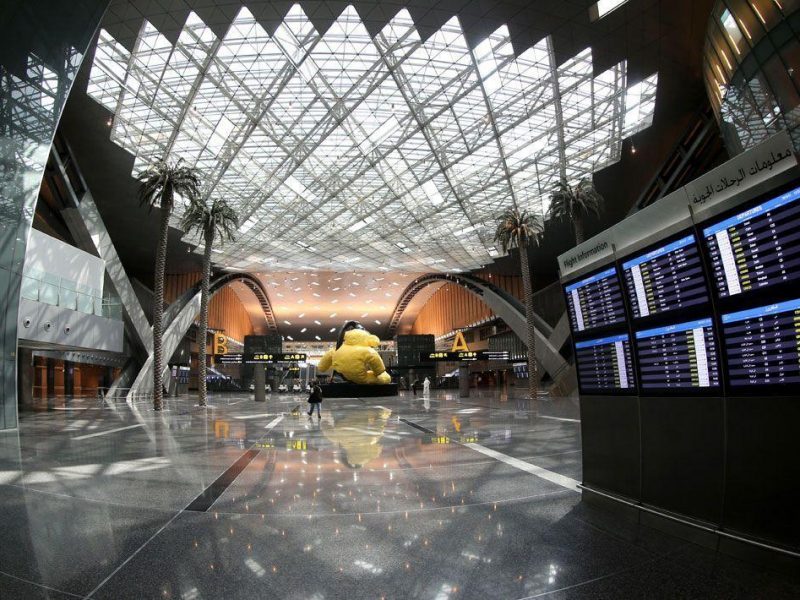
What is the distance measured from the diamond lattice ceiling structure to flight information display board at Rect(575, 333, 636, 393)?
24175 mm

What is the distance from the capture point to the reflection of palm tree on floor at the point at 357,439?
935cm

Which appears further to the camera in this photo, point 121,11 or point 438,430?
point 121,11

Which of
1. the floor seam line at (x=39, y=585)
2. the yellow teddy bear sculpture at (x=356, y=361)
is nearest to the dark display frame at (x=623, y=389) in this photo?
the floor seam line at (x=39, y=585)

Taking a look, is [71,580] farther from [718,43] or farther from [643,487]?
[718,43]

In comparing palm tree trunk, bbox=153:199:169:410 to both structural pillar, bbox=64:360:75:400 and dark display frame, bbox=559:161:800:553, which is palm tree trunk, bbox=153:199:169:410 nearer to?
structural pillar, bbox=64:360:75:400

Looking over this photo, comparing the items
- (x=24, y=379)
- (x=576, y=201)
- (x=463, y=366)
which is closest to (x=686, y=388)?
(x=576, y=201)

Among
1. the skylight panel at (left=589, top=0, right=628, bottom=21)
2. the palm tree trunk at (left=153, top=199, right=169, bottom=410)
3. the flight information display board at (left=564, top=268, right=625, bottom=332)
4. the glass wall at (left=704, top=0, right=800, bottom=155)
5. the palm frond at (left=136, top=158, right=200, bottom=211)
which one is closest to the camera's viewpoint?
the flight information display board at (left=564, top=268, right=625, bottom=332)

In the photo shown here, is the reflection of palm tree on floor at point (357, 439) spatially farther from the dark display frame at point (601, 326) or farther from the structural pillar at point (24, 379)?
the structural pillar at point (24, 379)

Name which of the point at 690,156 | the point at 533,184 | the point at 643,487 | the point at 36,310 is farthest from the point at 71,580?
the point at 533,184

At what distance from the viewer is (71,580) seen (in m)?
3.54

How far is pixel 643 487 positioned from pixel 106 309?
3338 centimetres

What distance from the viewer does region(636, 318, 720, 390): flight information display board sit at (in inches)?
172

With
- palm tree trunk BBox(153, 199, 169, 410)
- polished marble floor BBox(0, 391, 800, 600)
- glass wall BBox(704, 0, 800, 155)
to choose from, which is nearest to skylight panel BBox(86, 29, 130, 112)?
palm tree trunk BBox(153, 199, 169, 410)

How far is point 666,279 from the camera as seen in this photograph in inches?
189
